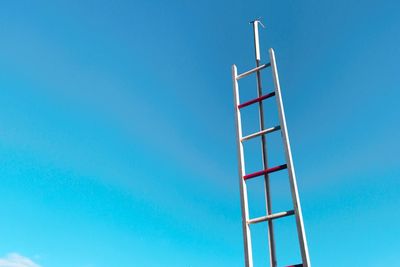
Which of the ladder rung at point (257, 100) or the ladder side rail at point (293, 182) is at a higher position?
the ladder rung at point (257, 100)

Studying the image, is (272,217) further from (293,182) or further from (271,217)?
(293,182)

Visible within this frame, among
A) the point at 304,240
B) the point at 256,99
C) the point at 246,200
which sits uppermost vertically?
the point at 256,99

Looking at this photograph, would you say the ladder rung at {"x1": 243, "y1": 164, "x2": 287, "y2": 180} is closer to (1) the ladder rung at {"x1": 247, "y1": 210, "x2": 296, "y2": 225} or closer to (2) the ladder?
(2) the ladder

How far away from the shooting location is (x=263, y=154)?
5234mm

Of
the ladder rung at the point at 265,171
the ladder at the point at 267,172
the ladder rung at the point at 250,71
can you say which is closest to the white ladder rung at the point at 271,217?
the ladder at the point at 267,172

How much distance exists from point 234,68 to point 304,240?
3621mm

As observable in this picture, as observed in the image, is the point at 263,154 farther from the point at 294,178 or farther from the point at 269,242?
the point at 269,242

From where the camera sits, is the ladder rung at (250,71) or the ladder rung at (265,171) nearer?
the ladder rung at (265,171)

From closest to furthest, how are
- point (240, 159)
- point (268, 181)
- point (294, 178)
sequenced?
point (294, 178) → point (268, 181) → point (240, 159)

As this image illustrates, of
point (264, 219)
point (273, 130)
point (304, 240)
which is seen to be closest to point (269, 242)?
point (264, 219)

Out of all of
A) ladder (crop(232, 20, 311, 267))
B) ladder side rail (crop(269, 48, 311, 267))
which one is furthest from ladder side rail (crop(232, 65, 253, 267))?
ladder side rail (crop(269, 48, 311, 267))

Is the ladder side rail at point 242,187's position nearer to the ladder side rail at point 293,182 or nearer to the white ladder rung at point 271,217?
the white ladder rung at point 271,217

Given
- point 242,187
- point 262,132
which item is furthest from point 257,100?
point 242,187

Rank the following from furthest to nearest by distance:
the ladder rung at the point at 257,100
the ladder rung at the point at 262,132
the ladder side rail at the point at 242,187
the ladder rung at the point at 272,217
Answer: the ladder rung at the point at 257,100, the ladder rung at the point at 262,132, the ladder side rail at the point at 242,187, the ladder rung at the point at 272,217
